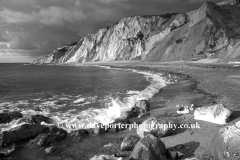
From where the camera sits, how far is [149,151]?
5.70 meters

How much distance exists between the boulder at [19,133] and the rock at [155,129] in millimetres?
5363

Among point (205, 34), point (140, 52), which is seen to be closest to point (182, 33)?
point (205, 34)

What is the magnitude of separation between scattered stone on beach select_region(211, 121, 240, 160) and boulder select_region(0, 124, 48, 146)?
8.18 metres

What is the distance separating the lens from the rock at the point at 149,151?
566 centimetres

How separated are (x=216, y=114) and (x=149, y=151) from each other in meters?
4.80

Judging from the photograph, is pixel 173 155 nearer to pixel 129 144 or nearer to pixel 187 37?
pixel 129 144

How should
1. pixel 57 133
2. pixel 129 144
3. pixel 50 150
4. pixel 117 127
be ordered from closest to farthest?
pixel 129 144 < pixel 50 150 < pixel 57 133 < pixel 117 127

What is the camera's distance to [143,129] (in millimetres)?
7957

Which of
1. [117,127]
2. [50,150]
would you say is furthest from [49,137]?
[117,127]

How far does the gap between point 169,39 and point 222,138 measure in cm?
9611

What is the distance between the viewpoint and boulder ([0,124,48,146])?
8.07 metres

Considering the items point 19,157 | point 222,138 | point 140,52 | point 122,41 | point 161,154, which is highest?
point 122,41

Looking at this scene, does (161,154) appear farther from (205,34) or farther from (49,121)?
(205,34)

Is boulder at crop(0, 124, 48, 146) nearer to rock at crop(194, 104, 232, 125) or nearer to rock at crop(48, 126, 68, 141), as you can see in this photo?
rock at crop(48, 126, 68, 141)
